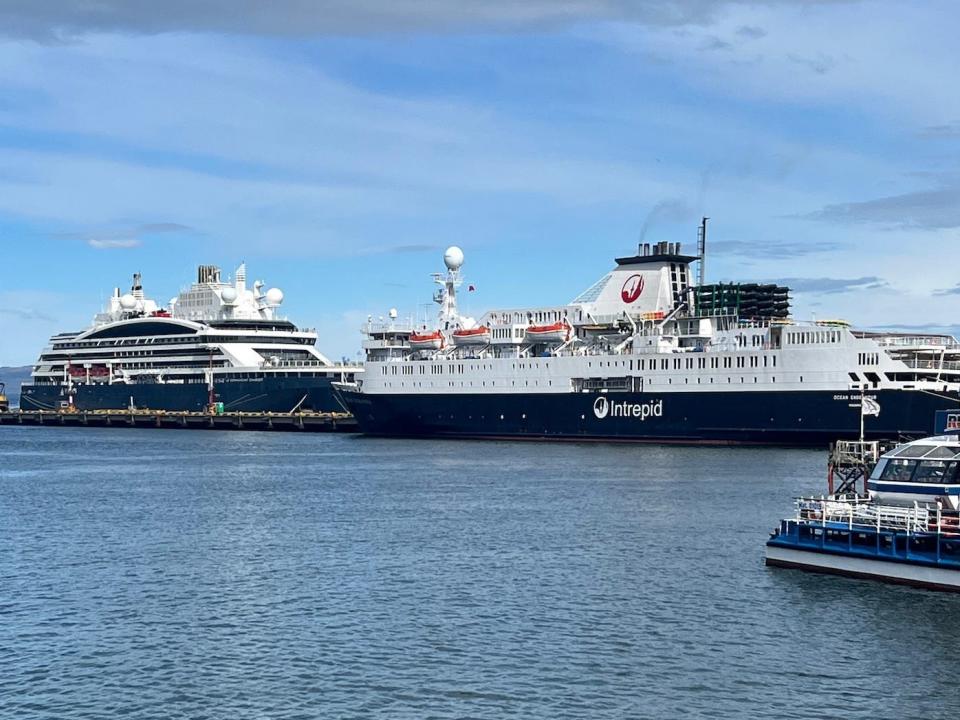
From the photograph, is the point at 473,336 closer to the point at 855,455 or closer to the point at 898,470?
the point at 855,455

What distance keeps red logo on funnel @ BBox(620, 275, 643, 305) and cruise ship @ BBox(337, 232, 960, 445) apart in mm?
83

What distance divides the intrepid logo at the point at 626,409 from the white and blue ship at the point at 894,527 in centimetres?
3743

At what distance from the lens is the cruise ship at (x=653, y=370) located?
60.4 meters

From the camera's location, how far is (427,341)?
7794 cm

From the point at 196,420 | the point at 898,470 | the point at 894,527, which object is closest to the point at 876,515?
the point at 894,527

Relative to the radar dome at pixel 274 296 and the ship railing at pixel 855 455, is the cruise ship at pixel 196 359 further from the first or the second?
the ship railing at pixel 855 455

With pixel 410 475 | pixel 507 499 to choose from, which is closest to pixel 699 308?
pixel 410 475

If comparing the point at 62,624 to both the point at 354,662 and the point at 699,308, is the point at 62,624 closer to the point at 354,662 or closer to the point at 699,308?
the point at 354,662

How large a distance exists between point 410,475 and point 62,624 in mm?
27423

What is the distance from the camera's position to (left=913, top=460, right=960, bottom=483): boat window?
87.4ft

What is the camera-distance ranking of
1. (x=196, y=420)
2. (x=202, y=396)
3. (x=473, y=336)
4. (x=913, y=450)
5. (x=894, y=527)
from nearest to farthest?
(x=894, y=527), (x=913, y=450), (x=473, y=336), (x=196, y=420), (x=202, y=396)

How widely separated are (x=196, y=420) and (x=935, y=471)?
250 ft

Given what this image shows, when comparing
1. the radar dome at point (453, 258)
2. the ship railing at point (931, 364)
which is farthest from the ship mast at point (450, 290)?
the ship railing at point (931, 364)

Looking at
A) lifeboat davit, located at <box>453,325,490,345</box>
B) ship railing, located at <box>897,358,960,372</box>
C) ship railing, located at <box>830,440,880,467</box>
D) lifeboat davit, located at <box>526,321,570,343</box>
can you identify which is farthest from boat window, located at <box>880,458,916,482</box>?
lifeboat davit, located at <box>453,325,490,345</box>
